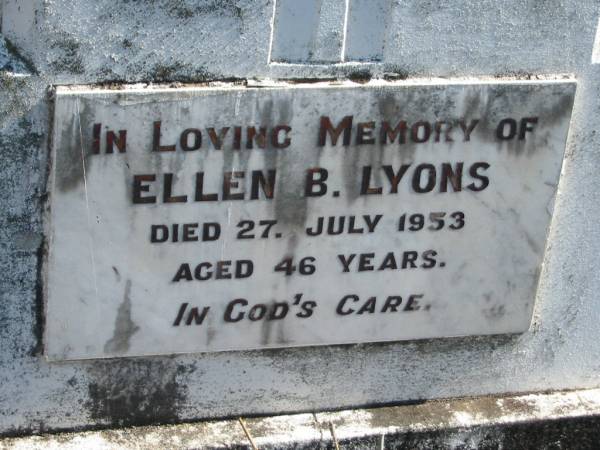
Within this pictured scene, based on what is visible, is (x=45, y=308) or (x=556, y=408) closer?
(x=45, y=308)

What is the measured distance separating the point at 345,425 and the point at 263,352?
0.37 m

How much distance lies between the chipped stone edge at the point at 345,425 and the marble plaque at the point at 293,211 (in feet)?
0.95

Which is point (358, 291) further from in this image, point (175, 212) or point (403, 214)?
point (175, 212)

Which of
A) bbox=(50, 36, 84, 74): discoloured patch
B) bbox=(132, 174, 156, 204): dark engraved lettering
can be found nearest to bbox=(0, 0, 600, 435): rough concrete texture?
bbox=(50, 36, 84, 74): discoloured patch

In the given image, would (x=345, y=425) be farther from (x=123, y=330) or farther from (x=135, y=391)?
(x=123, y=330)

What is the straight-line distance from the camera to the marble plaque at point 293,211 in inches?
123

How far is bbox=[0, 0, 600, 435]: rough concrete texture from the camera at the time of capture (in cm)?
308

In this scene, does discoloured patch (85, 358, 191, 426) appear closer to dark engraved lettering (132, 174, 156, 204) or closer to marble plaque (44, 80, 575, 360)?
marble plaque (44, 80, 575, 360)

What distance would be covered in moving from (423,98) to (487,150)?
10.1 inches

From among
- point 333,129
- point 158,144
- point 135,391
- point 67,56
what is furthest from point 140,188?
point 135,391

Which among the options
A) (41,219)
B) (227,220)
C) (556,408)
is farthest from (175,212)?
(556,408)

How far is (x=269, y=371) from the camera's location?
3.60 metres

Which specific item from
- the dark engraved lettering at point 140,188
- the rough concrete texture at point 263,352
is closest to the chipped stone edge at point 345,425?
the rough concrete texture at point 263,352

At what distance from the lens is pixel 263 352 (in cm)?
356
